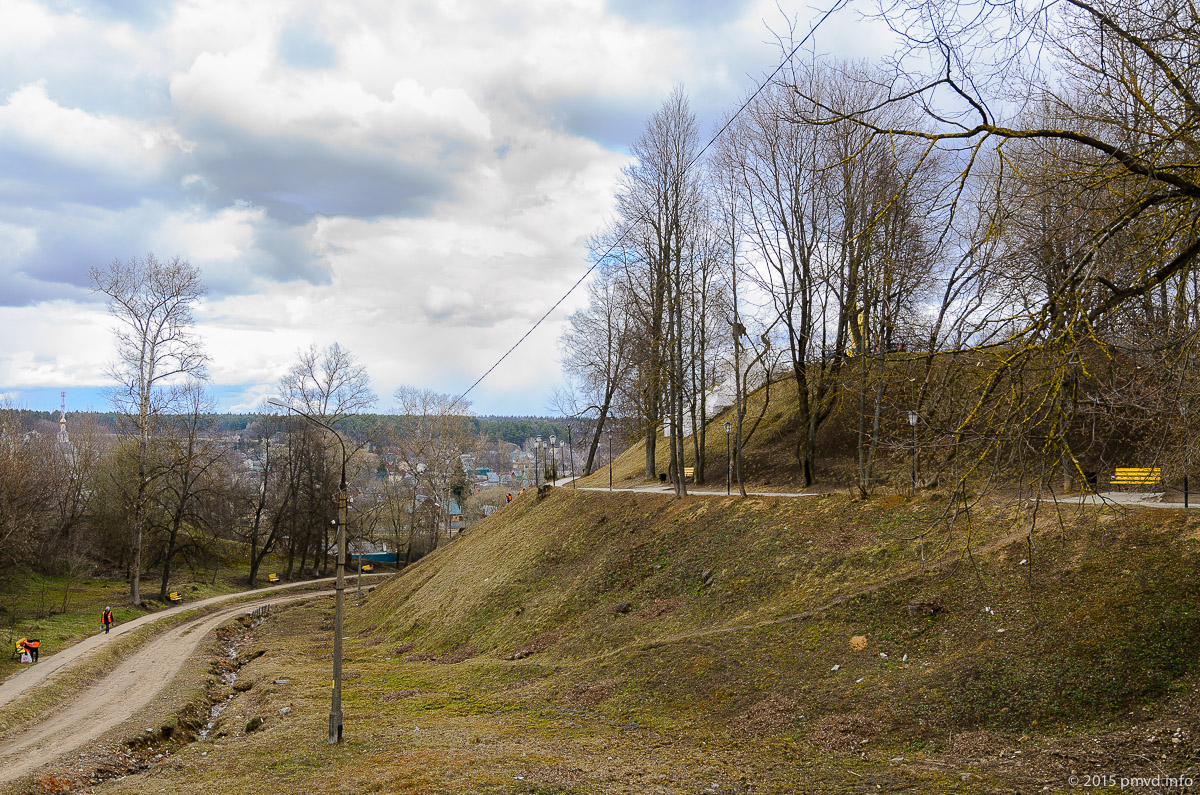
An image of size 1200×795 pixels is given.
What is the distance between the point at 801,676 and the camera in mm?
12391

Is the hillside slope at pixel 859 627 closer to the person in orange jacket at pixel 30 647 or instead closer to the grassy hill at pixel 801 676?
the grassy hill at pixel 801 676

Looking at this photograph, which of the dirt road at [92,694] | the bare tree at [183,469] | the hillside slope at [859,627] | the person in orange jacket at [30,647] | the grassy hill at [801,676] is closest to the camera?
the grassy hill at [801,676]

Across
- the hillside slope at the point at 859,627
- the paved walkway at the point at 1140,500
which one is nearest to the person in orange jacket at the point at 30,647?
the hillside slope at the point at 859,627

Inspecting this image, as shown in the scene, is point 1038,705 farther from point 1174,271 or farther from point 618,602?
point 618,602

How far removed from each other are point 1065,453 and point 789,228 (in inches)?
822

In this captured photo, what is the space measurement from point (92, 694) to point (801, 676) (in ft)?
70.0

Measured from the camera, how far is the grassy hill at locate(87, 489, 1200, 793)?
9070 mm

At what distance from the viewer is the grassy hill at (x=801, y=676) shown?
907cm

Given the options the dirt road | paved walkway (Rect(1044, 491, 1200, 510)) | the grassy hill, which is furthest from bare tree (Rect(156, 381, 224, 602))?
paved walkway (Rect(1044, 491, 1200, 510))

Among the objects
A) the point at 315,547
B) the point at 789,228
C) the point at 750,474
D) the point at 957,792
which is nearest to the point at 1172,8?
the point at 957,792

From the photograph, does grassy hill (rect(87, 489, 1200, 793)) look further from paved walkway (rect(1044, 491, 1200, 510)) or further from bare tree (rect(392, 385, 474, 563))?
bare tree (rect(392, 385, 474, 563))

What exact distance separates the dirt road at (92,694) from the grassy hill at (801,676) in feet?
10.2

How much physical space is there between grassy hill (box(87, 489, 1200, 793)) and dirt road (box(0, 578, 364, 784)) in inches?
122

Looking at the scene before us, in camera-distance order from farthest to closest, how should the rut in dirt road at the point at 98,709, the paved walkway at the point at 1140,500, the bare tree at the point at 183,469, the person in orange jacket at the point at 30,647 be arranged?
the bare tree at the point at 183,469 < the person in orange jacket at the point at 30,647 < the rut in dirt road at the point at 98,709 < the paved walkway at the point at 1140,500
